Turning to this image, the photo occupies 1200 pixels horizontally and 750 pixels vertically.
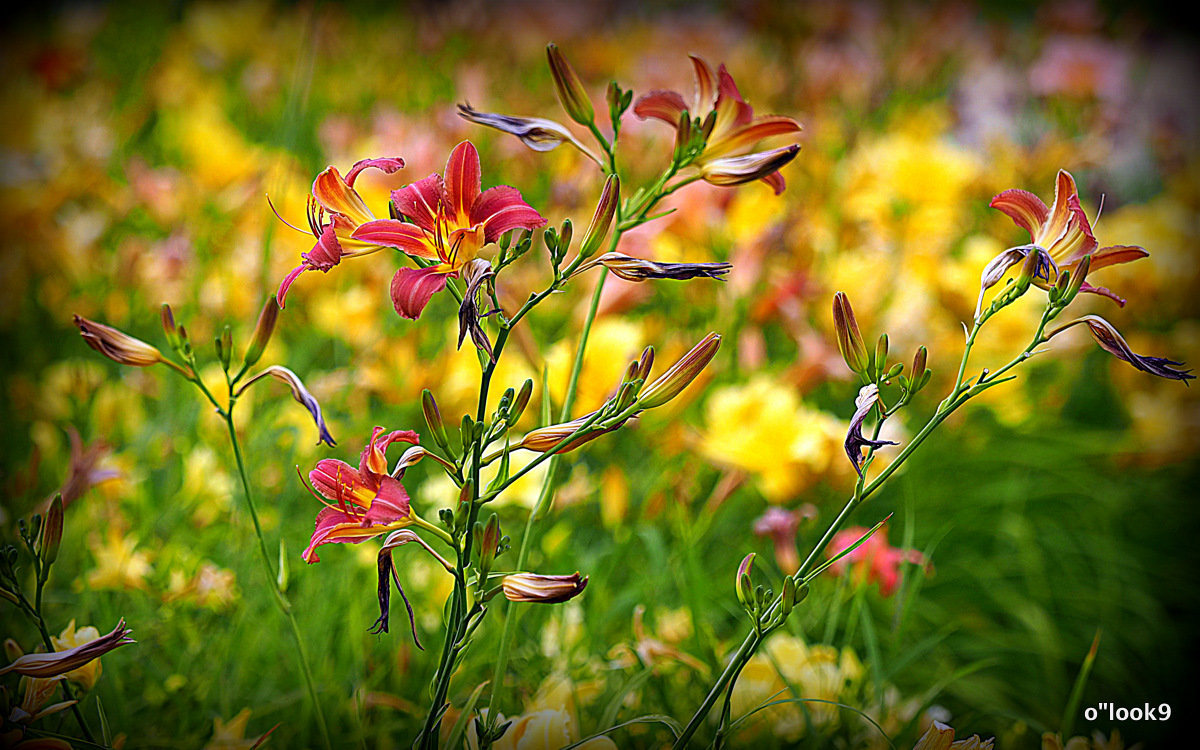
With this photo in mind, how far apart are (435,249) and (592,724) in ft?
1.46

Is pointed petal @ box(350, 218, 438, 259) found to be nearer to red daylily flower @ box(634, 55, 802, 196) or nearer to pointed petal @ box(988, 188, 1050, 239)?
red daylily flower @ box(634, 55, 802, 196)

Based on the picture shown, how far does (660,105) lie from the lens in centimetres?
50

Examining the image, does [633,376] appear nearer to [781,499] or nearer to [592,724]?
[592,724]

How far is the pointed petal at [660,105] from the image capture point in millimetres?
491

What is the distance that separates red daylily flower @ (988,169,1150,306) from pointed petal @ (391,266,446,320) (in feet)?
1.02

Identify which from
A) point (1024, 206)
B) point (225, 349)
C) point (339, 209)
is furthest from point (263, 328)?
point (1024, 206)

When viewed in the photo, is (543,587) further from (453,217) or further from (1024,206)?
(1024,206)

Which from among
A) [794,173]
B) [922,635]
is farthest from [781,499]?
[794,173]

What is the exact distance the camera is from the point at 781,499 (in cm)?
95

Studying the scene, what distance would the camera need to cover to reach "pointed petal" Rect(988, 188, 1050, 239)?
46 centimetres

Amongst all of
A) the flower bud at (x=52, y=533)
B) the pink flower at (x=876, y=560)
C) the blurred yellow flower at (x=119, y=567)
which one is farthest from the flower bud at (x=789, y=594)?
→ the blurred yellow flower at (x=119, y=567)

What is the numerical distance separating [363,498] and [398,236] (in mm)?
147

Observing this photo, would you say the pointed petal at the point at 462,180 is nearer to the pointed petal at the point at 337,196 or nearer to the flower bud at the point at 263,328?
the pointed petal at the point at 337,196

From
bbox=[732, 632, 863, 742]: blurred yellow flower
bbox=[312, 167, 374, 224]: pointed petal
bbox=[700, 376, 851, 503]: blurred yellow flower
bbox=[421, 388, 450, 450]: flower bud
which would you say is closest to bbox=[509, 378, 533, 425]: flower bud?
bbox=[421, 388, 450, 450]: flower bud
